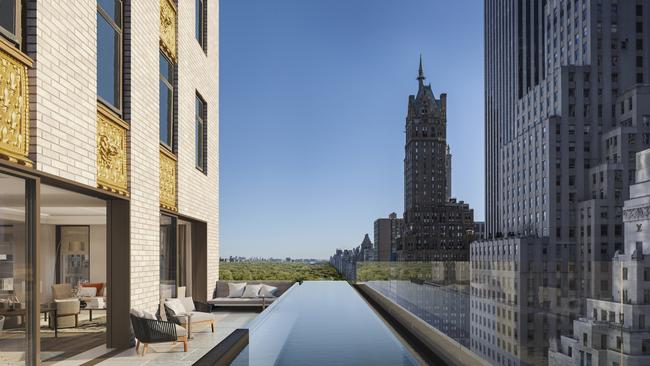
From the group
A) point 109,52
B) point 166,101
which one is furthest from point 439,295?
point 109,52

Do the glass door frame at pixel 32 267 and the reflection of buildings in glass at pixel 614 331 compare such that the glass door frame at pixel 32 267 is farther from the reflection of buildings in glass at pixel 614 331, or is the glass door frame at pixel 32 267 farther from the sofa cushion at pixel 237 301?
the sofa cushion at pixel 237 301

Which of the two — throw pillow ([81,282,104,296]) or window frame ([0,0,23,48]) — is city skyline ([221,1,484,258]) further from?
window frame ([0,0,23,48])

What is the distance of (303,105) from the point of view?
59812mm

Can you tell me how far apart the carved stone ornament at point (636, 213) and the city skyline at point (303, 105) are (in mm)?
23653

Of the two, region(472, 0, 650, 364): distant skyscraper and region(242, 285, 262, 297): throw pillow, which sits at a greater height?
region(472, 0, 650, 364): distant skyscraper

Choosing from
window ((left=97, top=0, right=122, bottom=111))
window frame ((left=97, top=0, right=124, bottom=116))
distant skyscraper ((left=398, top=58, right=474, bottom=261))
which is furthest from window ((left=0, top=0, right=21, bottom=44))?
distant skyscraper ((left=398, top=58, right=474, bottom=261))

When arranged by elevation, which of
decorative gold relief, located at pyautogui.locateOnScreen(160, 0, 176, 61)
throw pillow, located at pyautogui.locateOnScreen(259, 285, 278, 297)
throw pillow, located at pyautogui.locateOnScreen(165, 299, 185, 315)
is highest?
decorative gold relief, located at pyautogui.locateOnScreen(160, 0, 176, 61)

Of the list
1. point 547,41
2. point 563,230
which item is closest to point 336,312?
A: point 563,230

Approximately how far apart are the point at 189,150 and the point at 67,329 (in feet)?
12.8

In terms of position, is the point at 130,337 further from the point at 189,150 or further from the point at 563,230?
the point at 563,230

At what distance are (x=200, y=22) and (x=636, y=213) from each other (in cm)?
4764

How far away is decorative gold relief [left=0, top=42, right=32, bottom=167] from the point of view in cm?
466

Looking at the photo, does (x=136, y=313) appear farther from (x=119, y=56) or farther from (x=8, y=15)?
(x=8, y=15)

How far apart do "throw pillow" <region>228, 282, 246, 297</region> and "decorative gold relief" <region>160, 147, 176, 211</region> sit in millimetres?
3911
